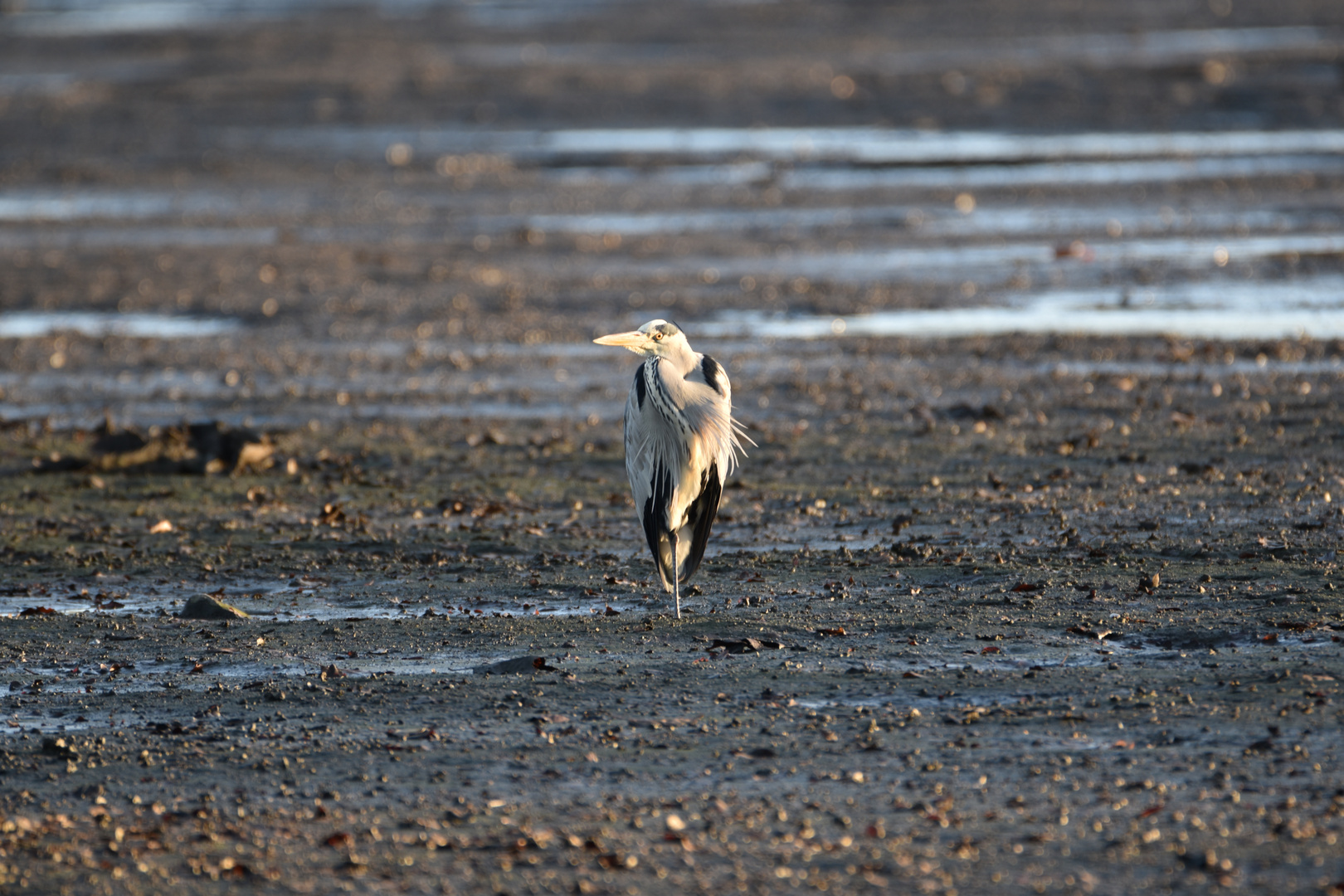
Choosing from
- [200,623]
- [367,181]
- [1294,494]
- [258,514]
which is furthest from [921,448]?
[367,181]

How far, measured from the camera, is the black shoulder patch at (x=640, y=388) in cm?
734

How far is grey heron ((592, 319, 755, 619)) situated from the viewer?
23.9 ft

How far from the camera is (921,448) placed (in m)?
10.3

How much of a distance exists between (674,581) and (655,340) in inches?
40.5

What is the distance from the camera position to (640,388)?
7371 mm

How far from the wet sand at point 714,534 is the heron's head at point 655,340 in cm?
112

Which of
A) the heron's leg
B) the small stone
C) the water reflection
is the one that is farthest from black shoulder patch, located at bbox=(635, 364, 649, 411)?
the water reflection

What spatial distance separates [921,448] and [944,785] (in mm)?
5191

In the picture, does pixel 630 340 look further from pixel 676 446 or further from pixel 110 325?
pixel 110 325

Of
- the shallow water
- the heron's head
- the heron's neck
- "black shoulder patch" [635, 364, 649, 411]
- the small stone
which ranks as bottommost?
the small stone

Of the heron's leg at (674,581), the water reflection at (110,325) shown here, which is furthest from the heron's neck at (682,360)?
the water reflection at (110,325)

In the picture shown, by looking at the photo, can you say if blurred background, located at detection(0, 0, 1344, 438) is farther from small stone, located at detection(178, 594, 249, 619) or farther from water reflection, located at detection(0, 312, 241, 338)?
small stone, located at detection(178, 594, 249, 619)

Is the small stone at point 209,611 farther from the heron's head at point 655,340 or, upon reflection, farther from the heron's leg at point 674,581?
the heron's head at point 655,340

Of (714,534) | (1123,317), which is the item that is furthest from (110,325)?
(1123,317)
